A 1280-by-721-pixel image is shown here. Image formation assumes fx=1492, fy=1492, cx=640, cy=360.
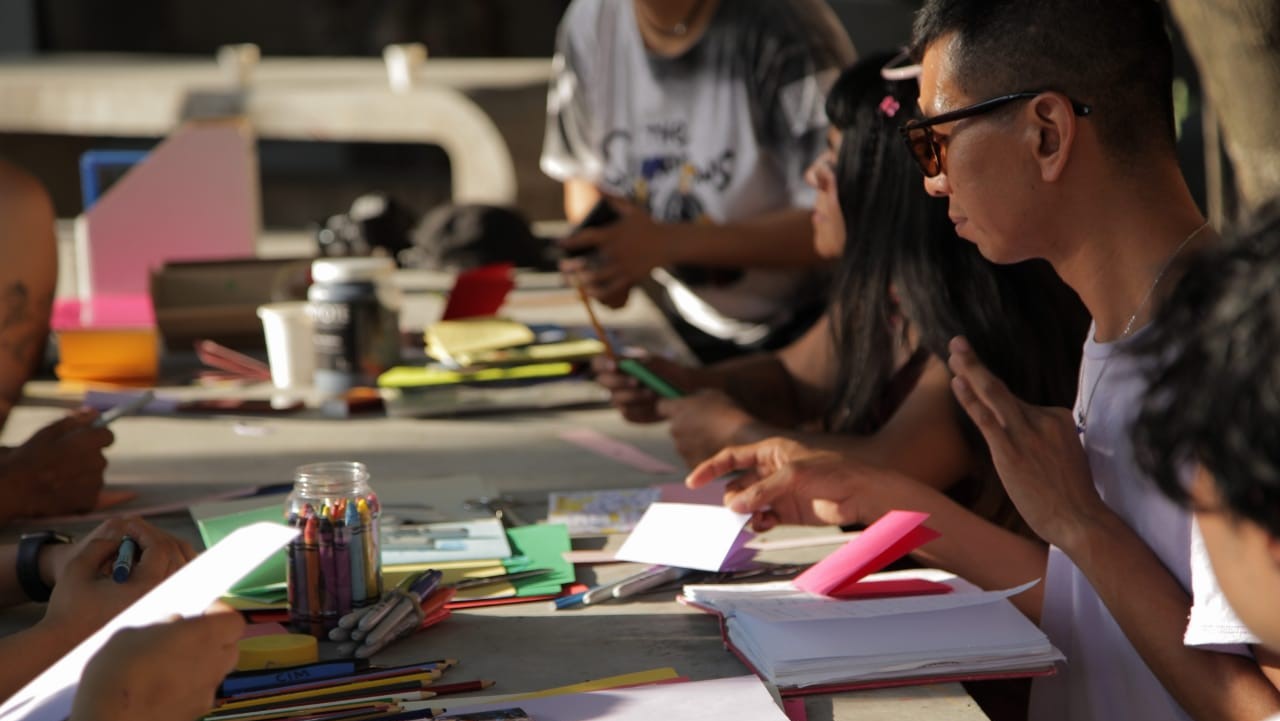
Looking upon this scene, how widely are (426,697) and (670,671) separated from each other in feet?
0.76

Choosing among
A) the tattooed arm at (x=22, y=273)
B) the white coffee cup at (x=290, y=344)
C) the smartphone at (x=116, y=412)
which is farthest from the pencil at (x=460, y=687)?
the white coffee cup at (x=290, y=344)

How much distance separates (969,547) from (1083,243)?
1.26ft

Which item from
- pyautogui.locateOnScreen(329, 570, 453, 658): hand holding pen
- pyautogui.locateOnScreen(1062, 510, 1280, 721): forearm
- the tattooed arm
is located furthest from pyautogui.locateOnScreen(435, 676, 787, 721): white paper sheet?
the tattooed arm

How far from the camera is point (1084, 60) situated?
5.25ft

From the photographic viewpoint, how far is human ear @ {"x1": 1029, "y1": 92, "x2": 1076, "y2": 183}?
5.15ft

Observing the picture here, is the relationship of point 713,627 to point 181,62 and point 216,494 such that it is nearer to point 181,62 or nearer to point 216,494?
point 216,494

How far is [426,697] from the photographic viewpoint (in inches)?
A: 53.3

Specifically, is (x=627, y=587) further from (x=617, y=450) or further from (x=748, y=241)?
(x=748, y=241)

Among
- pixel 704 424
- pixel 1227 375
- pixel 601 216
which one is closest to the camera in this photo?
pixel 1227 375

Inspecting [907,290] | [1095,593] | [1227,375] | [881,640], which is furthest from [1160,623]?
[907,290]

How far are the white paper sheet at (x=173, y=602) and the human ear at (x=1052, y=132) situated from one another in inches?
35.0

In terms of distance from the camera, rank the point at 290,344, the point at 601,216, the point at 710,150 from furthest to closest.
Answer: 1. the point at 710,150
2. the point at 601,216
3. the point at 290,344

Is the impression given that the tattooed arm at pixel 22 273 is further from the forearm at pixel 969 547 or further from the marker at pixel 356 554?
the forearm at pixel 969 547

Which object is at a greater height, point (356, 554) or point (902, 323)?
point (902, 323)
